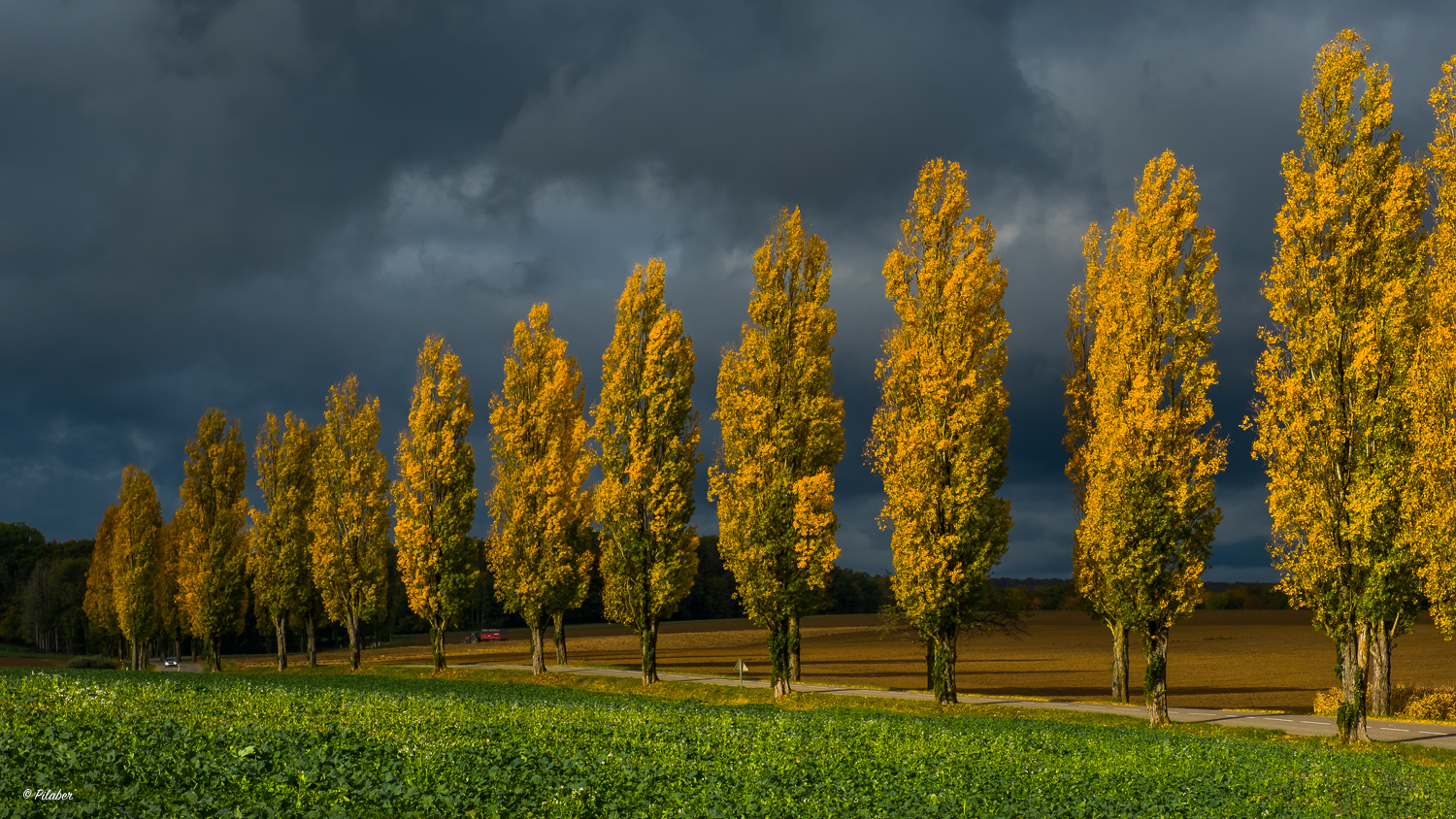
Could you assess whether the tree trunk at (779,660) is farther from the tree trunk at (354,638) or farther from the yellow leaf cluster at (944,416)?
the tree trunk at (354,638)

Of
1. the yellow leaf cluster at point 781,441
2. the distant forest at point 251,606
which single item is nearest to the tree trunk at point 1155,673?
the yellow leaf cluster at point 781,441

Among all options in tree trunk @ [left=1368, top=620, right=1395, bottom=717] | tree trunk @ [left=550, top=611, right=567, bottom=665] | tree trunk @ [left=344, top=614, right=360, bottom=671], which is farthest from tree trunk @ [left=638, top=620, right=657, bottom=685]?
tree trunk @ [left=1368, top=620, right=1395, bottom=717]

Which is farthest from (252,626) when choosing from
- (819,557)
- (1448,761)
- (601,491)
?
(1448,761)

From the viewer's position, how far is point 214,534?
66.2m

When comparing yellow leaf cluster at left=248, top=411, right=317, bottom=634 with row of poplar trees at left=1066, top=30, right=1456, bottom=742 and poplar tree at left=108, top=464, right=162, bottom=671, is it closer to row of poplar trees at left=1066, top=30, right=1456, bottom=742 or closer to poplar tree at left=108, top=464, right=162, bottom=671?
poplar tree at left=108, top=464, right=162, bottom=671

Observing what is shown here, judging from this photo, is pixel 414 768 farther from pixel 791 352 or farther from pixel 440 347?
pixel 440 347

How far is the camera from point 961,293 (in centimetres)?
3509

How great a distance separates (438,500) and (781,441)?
2691cm

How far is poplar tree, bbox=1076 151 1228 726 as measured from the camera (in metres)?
31.2

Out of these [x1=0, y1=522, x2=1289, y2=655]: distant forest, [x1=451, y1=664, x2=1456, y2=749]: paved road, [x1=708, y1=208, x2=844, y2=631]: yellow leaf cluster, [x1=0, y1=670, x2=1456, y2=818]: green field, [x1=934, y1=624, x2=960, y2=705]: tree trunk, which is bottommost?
[x1=0, y1=522, x2=1289, y2=655]: distant forest

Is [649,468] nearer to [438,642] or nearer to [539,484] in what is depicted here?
[539,484]

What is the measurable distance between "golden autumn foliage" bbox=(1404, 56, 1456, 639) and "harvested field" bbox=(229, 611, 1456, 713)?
17512mm

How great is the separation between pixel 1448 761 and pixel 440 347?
5264cm

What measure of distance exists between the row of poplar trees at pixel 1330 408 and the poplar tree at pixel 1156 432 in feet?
0.25
